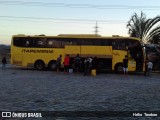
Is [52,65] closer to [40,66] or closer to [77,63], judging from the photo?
[40,66]

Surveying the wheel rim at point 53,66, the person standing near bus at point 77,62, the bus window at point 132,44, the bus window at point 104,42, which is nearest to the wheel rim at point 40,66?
the wheel rim at point 53,66

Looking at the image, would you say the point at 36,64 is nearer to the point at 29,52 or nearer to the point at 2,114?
the point at 29,52

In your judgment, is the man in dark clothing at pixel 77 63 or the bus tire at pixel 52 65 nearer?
the man in dark clothing at pixel 77 63

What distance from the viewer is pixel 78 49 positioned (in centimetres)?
3581

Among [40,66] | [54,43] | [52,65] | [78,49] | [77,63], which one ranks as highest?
[54,43]

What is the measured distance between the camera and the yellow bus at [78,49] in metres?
34.8

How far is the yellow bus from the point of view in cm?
3481

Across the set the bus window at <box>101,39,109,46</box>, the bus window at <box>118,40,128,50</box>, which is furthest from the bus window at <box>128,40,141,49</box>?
the bus window at <box>101,39,109,46</box>

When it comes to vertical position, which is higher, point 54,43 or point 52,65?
point 54,43

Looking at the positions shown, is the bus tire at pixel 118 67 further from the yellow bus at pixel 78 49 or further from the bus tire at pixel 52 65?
the bus tire at pixel 52 65

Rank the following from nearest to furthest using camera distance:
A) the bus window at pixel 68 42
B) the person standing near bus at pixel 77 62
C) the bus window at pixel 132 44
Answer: the person standing near bus at pixel 77 62 → the bus window at pixel 132 44 → the bus window at pixel 68 42

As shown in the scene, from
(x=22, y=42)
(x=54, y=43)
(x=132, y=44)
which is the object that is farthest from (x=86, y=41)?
(x=22, y=42)

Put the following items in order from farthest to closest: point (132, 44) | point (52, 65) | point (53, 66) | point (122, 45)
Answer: point (52, 65), point (53, 66), point (122, 45), point (132, 44)

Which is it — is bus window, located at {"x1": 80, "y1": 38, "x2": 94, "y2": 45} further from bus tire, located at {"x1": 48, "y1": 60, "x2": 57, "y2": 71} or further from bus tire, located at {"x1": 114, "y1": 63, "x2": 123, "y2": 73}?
bus tire, located at {"x1": 48, "y1": 60, "x2": 57, "y2": 71}
